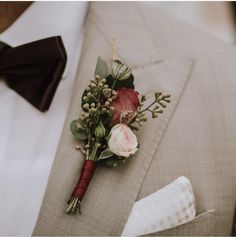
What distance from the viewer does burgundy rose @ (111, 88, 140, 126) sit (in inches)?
27.2

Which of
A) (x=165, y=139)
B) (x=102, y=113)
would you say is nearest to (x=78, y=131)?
(x=102, y=113)

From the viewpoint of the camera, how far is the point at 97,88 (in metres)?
0.69

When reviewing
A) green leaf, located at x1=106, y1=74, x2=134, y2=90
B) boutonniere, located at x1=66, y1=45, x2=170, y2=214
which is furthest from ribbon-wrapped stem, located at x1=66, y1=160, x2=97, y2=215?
green leaf, located at x1=106, y1=74, x2=134, y2=90

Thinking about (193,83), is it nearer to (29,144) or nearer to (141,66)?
(141,66)

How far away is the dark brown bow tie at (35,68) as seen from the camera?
0.82m

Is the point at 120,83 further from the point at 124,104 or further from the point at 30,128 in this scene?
the point at 30,128

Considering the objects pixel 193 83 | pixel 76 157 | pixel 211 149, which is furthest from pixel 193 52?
pixel 76 157

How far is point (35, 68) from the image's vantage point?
831 millimetres

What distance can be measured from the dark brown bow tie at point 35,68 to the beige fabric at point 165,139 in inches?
2.0

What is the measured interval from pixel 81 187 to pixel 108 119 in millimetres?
119

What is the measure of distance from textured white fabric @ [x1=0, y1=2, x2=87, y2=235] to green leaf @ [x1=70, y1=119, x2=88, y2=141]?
0.25 ft

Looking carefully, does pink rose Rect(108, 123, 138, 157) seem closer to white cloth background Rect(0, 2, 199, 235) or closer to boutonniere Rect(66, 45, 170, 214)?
boutonniere Rect(66, 45, 170, 214)

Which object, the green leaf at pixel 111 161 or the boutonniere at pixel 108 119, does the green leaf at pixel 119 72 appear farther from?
the green leaf at pixel 111 161

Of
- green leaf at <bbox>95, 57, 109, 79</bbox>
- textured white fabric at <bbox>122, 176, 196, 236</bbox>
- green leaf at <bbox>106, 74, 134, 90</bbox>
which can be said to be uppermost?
green leaf at <bbox>95, 57, 109, 79</bbox>
